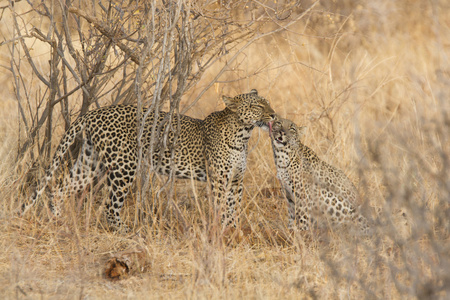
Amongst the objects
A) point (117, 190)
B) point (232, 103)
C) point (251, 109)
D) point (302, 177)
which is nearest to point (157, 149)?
point (117, 190)

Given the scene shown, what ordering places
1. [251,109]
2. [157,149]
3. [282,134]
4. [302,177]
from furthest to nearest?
[251,109] → [157,149] → [282,134] → [302,177]

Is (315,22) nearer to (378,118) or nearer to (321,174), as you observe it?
(378,118)

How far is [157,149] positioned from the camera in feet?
20.8

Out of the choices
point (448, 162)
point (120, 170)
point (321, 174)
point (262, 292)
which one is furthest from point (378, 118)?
point (448, 162)

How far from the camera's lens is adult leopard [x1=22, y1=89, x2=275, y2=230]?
20.5 feet

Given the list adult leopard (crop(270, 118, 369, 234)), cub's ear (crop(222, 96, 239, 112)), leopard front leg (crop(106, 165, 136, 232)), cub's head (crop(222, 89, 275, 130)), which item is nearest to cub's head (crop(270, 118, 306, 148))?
adult leopard (crop(270, 118, 369, 234))

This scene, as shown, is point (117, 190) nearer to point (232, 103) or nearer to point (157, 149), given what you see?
point (157, 149)

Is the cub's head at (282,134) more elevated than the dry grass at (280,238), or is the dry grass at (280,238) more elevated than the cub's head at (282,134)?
the cub's head at (282,134)

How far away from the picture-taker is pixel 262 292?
4.46m

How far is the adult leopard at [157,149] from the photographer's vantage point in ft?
20.5

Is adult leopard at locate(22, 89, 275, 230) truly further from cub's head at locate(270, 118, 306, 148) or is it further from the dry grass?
the dry grass

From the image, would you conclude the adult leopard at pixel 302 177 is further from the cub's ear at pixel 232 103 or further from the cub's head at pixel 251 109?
the cub's ear at pixel 232 103

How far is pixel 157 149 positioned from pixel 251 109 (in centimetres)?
105

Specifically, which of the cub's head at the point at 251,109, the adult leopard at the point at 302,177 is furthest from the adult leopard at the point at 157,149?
the adult leopard at the point at 302,177
